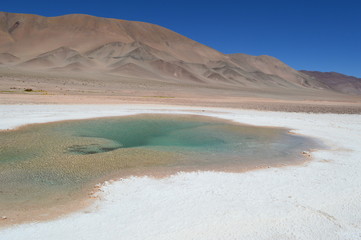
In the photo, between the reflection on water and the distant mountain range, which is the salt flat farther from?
the distant mountain range

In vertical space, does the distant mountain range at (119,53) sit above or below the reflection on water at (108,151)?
above

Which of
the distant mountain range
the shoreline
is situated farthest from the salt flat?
the distant mountain range

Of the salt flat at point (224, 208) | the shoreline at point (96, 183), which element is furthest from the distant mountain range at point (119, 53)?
the salt flat at point (224, 208)

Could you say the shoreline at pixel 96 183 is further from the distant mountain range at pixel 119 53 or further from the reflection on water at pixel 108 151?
the distant mountain range at pixel 119 53

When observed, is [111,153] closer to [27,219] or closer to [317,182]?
[27,219]

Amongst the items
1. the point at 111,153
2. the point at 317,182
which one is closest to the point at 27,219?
the point at 111,153
